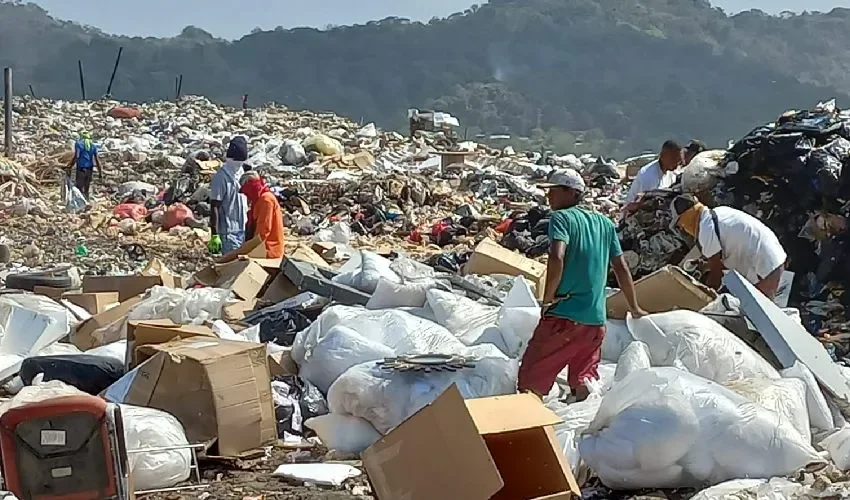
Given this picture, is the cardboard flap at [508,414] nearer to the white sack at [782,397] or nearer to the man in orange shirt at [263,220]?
the white sack at [782,397]

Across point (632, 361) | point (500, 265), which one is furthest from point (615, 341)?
point (500, 265)

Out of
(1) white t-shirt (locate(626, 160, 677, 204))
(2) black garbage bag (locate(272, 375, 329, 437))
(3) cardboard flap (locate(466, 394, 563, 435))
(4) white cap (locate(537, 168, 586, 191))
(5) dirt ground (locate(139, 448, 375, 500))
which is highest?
(4) white cap (locate(537, 168, 586, 191))

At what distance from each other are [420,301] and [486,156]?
51.0 ft

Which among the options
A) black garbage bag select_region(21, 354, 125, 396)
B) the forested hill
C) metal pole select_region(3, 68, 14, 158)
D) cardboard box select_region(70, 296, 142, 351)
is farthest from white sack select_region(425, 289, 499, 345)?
the forested hill

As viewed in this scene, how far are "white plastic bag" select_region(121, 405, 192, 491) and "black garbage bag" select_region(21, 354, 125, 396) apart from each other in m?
1.02

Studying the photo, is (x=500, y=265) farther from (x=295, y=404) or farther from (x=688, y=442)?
(x=688, y=442)

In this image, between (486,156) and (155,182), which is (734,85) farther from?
(155,182)

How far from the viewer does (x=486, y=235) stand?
1248 centimetres

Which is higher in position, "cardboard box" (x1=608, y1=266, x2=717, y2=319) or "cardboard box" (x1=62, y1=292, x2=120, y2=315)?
"cardboard box" (x1=608, y1=266, x2=717, y2=319)

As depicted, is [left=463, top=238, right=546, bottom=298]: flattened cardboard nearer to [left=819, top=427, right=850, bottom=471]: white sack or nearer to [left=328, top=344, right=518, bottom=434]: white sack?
[left=328, top=344, right=518, bottom=434]: white sack

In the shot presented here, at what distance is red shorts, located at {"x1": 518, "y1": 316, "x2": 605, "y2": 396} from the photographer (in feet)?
16.0

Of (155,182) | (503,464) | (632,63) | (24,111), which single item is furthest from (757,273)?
(632,63)

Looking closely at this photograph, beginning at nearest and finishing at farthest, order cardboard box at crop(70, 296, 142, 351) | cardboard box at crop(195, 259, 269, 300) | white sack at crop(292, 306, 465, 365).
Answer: white sack at crop(292, 306, 465, 365)
cardboard box at crop(70, 296, 142, 351)
cardboard box at crop(195, 259, 269, 300)

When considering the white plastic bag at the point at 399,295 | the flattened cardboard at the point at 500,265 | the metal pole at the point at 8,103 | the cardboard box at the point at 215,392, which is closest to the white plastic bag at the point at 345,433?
the cardboard box at the point at 215,392
